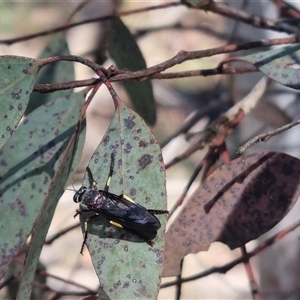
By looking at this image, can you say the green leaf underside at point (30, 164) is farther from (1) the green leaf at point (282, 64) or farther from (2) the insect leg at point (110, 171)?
(1) the green leaf at point (282, 64)

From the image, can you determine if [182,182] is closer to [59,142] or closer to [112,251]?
[59,142]

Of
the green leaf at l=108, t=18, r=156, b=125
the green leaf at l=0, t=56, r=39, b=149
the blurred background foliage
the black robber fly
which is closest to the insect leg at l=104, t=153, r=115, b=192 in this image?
the black robber fly

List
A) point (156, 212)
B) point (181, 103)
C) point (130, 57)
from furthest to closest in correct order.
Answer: point (181, 103) → point (130, 57) → point (156, 212)

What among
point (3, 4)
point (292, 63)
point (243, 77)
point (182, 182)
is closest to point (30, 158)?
point (292, 63)

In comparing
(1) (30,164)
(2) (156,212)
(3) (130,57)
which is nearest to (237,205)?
(2) (156,212)

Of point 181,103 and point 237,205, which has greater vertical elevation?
point 181,103

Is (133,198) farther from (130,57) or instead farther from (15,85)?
(130,57)
